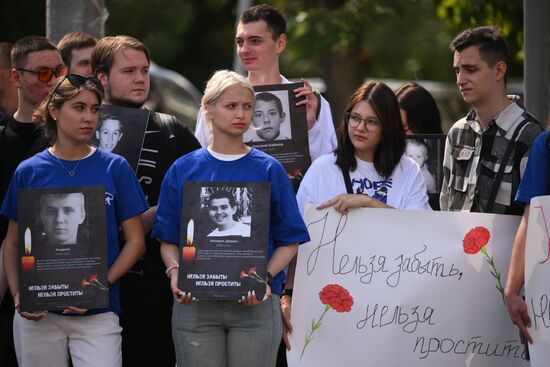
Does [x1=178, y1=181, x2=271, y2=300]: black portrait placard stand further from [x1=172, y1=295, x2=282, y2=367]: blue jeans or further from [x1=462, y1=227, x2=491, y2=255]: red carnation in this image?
[x1=462, y1=227, x2=491, y2=255]: red carnation

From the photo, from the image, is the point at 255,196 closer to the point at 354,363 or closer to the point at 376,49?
the point at 354,363

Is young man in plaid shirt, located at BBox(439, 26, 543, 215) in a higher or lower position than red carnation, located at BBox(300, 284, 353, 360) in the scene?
higher

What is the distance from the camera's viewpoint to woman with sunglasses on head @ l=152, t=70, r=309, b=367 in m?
5.17

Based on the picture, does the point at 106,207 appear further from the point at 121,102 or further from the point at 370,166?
the point at 370,166

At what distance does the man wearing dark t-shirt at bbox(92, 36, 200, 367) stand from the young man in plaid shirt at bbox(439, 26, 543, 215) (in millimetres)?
1505

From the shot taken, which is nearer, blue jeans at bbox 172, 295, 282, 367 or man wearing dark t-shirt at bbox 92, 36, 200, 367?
blue jeans at bbox 172, 295, 282, 367

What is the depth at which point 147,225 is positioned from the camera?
5766 mm

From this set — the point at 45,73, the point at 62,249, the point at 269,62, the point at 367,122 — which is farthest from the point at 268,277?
the point at 45,73

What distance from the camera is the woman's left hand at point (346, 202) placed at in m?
5.60

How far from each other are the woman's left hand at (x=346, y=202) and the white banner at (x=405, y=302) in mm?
41

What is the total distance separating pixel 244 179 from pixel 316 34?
990 cm

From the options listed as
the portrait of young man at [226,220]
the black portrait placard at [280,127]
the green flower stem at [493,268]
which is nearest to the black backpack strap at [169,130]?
the black portrait placard at [280,127]

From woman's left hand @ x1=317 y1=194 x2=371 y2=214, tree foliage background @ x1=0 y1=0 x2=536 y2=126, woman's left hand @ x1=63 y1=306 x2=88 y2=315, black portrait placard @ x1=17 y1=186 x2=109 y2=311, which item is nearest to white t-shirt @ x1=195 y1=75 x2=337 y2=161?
woman's left hand @ x1=317 y1=194 x2=371 y2=214

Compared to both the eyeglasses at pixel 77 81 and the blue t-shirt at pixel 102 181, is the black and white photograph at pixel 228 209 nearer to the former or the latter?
the blue t-shirt at pixel 102 181
